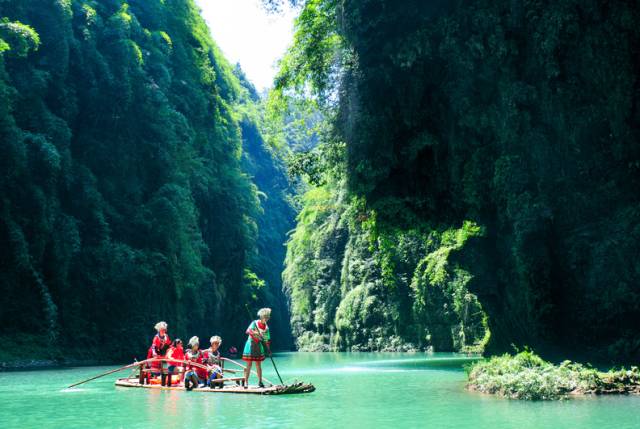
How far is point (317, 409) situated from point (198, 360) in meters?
5.00

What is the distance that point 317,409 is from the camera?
11500mm

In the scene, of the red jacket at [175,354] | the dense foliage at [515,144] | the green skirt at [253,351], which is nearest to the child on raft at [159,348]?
the red jacket at [175,354]

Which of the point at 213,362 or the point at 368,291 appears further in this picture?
the point at 368,291

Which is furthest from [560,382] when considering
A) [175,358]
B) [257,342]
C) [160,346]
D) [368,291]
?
[368,291]

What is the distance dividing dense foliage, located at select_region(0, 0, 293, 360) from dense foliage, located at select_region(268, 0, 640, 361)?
931 cm

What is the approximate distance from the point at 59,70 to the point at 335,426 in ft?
90.2

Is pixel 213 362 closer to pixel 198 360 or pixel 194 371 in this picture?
pixel 198 360

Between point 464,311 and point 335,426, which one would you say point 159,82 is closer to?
point 464,311

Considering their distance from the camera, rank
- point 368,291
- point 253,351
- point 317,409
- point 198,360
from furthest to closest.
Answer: point 368,291 < point 198,360 < point 253,351 < point 317,409

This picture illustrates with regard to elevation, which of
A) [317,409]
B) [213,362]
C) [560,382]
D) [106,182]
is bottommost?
[317,409]

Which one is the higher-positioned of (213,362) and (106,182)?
(106,182)

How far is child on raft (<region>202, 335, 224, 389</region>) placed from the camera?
589 inches

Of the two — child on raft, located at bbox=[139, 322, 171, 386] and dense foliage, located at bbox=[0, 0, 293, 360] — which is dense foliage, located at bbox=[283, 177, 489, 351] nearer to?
dense foliage, located at bbox=[0, 0, 293, 360]

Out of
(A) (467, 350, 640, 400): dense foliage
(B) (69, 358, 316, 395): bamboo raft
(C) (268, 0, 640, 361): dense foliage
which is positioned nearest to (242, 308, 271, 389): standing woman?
(B) (69, 358, 316, 395): bamboo raft
